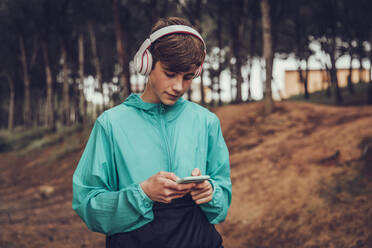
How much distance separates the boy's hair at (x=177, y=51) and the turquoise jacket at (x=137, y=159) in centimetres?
27

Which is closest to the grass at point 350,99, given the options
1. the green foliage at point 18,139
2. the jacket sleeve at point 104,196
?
the green foliage at point 18,139

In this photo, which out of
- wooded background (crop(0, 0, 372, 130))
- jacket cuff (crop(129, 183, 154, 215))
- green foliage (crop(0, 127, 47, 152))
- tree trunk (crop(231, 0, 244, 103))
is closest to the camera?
jacket cuff (crop(129, 183, 154, 215))

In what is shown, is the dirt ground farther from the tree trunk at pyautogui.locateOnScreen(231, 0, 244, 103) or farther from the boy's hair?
the tree trunk at pyautogui.locateOnScreen(231, 0, 244, 103)

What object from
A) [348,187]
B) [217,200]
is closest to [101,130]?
[217,200]

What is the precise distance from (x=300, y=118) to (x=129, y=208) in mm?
11655

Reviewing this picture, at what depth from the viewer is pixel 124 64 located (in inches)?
525

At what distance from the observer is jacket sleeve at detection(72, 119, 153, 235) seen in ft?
5.42

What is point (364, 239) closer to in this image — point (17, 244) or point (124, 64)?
point (17, 244)

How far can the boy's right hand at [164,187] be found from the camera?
1.53 meters

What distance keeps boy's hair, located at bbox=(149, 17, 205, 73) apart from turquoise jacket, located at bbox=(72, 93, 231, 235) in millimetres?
268

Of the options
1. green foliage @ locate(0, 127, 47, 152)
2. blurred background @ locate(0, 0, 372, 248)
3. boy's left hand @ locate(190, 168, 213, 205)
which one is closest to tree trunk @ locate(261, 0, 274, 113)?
blurred background @ locate(0, 0, 372, 248)

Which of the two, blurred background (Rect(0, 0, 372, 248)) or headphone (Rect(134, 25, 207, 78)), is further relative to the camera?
blurred background (Rect(0, 0, 372, 248))

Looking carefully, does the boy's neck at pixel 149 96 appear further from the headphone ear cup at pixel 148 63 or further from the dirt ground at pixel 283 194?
the dirt ground at pixel 283 194

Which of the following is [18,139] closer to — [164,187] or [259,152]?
[259,152]
